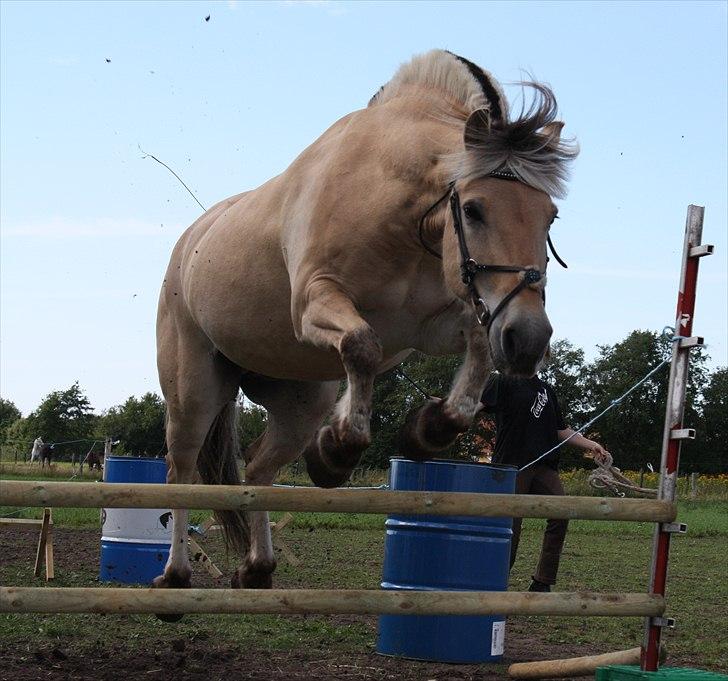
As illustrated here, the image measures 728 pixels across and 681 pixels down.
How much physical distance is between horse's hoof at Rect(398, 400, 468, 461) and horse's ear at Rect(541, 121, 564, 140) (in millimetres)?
1214

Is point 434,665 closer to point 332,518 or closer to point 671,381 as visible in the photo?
point 671,381

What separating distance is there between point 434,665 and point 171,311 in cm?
268

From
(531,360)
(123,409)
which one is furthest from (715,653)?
(123,409)

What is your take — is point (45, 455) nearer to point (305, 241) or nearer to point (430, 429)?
point (305, 241)

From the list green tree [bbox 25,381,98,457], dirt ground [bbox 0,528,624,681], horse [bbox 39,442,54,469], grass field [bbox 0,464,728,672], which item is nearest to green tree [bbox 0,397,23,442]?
green tree [bbox 25,381,98,457]

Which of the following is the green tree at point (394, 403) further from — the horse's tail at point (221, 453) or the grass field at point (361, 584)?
the horse's tail at point (221, 453)

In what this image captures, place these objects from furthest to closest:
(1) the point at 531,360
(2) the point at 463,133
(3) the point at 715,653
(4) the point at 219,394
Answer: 1. (4) the point at 219,394
2. (3) the point at 715,653
3. (2) the point at 463,133
4. (1) the point at 531,360

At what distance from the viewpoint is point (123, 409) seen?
74875 millimetres

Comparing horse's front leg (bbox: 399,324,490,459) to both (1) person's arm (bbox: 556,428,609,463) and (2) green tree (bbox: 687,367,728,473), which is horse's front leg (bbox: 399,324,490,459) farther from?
(2) green tree (bbox: 687,367,728,473)

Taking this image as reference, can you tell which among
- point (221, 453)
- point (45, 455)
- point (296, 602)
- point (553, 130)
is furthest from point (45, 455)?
point (553, 130)

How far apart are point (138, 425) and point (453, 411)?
6185cm

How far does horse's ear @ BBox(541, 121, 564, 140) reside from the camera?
14.1ft

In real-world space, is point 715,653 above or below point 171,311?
below

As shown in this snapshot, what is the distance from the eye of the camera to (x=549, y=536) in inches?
310
